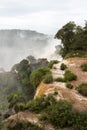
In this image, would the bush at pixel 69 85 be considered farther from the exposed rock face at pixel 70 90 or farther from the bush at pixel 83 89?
the bush at pixel 83 89

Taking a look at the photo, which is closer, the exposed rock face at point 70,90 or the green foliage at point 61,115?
the green foliage at point 61,115

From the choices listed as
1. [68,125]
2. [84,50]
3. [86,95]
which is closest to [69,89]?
[86,95]

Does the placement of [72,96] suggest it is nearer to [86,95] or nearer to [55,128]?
[86,95]

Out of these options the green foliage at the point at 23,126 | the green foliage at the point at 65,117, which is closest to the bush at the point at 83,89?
the green foliage at the point at 65,117

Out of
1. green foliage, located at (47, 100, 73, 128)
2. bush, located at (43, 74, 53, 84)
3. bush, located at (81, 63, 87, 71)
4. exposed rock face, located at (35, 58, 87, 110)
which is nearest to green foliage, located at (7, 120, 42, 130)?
green foliage, located at (47, 100, 73, 128)

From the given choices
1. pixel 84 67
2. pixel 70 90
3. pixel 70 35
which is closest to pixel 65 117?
pixel 70 90

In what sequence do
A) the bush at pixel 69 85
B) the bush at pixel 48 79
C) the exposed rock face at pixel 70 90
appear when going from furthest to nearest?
1. the bush at pixel 48 79
2. the bush at pixel 69 85
3. the exposed rock face at pixel 70 90

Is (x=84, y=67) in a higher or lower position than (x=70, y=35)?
lower

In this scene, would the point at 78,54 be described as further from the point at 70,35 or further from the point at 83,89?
the point at 83,89

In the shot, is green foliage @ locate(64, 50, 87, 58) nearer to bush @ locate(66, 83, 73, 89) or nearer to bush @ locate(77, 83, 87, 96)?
bush @ locate(66, 83, 73, 89)

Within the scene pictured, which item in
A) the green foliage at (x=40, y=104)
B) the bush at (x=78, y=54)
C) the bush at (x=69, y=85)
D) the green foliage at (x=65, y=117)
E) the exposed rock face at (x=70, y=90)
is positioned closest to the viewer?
the green foliage at (x=65, y=117)

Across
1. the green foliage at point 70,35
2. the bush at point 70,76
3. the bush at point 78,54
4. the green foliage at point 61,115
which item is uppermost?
the green foliage at point 70,35

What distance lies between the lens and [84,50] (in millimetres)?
58969

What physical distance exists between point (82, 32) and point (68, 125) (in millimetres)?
34190
